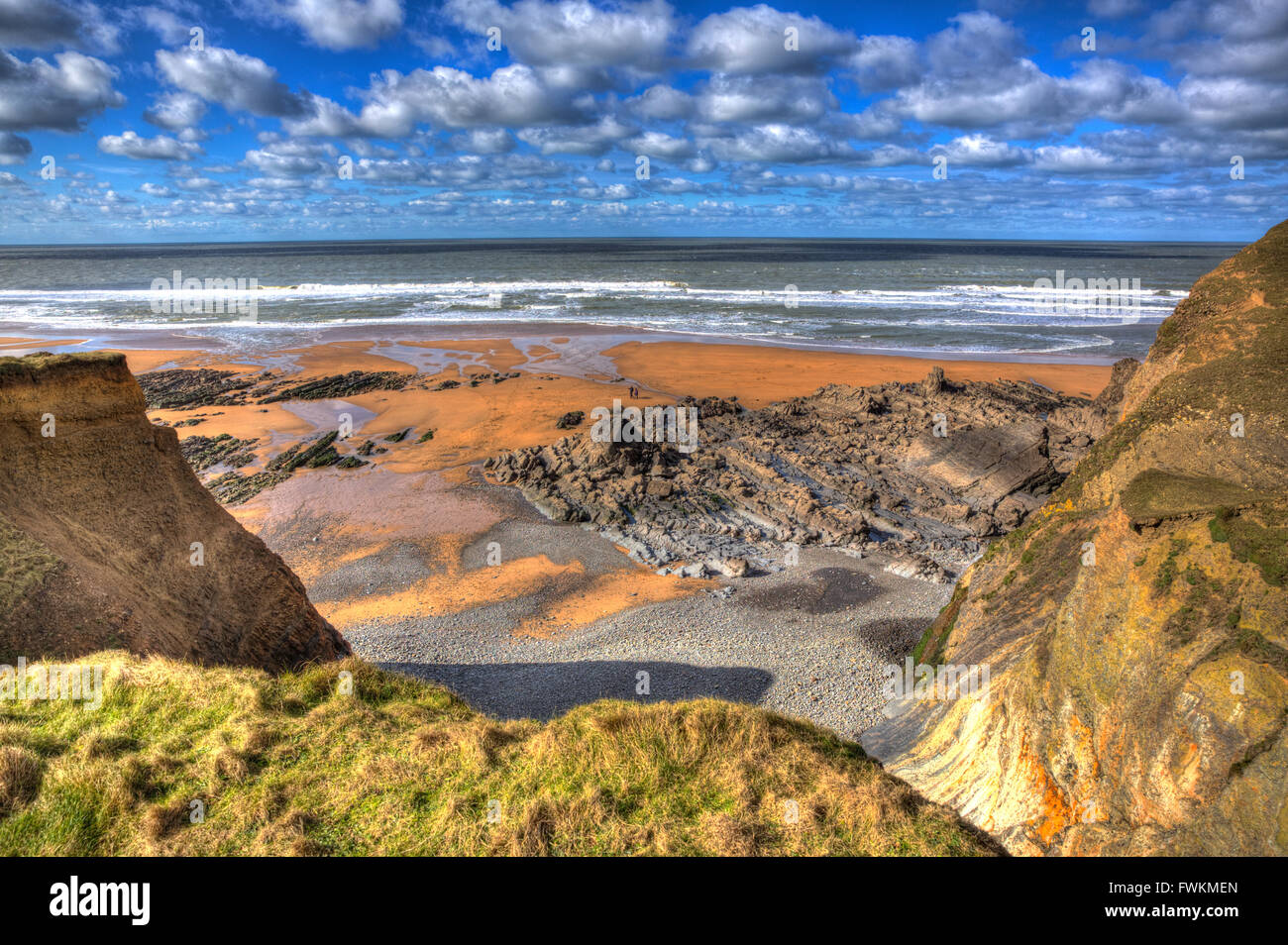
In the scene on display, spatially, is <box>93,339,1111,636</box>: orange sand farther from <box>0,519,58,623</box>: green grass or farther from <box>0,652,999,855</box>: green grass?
<box>0,652,999,855</box>: green grass

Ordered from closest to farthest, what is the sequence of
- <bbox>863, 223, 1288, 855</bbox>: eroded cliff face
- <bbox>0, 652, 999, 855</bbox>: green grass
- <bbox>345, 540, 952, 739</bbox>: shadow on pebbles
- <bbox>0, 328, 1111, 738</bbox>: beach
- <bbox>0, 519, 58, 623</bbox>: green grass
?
1. <bbox>863, 223, 1288, 855</bbox>: eroded cliff face
2. <bbox>0, 652, 999, 855</bbox>: green grass
3. <bbox>0, 519, 58, 623</bbox>: green grass
4. <bbox>345, 540, 952, 739</bbox>: shadow on pebbles
5. <bbox>0, 328, 1111, 738</bbox>: beach

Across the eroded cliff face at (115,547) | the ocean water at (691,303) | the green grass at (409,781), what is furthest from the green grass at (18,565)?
the ocean water at (691,303)

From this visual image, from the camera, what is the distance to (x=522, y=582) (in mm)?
17594

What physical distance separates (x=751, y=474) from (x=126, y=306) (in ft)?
245

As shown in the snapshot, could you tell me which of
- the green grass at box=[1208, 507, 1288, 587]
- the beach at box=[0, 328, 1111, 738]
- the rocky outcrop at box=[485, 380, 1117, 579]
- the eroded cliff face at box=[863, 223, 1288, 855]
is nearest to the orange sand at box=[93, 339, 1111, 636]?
the beach at box=[0, 328, 1111, 738]

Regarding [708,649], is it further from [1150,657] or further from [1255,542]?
[1255,542]

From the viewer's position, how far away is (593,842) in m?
5.96

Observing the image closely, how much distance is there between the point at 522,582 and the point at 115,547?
9.04m

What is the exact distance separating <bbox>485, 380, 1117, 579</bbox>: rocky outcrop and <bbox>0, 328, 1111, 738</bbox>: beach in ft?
3.40

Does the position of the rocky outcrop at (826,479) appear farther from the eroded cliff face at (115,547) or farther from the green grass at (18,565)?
the green grass at (18,565)

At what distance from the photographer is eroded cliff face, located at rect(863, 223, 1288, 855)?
5496 millimetres

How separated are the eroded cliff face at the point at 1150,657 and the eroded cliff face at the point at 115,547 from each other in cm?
971

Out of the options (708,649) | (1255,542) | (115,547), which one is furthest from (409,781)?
(708,649)
